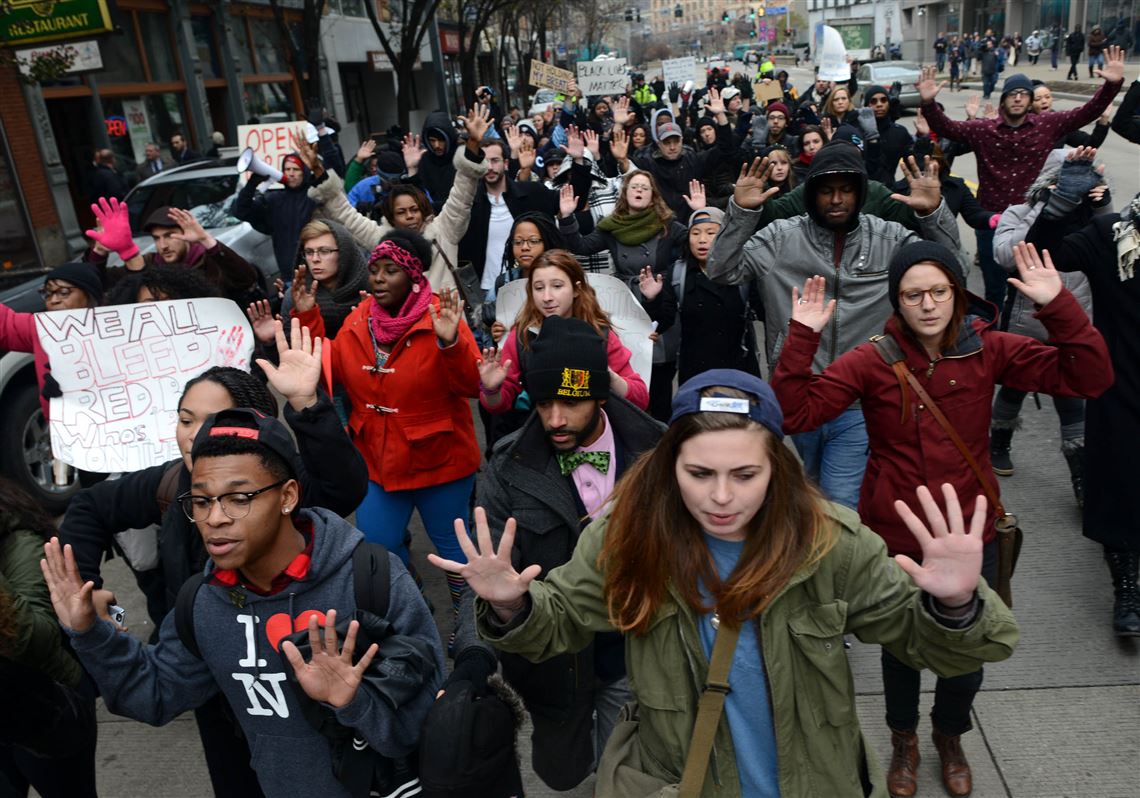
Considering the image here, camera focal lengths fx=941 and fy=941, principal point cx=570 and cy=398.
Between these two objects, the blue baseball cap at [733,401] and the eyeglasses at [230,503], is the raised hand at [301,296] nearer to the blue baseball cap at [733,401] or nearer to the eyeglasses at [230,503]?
the eyeglasses at [230,503]

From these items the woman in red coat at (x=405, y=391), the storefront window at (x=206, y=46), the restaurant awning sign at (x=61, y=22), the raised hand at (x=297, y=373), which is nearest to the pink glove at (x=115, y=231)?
the woman in red coat at (x=405, y=391)

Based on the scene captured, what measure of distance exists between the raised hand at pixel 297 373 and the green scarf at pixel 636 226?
313 centimetres

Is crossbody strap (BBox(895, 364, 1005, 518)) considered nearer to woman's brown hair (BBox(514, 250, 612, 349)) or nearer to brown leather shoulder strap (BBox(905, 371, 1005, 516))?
brown leather shoulder strap (BBox(905, 371, 1005, 516))

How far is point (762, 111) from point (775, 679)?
15.5 meters

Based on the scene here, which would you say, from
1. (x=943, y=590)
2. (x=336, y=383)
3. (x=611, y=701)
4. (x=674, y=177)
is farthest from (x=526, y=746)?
(x=674, y=177)

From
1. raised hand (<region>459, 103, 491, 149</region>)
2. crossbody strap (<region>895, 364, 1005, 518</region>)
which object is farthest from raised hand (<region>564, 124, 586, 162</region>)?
crossbody strap (<region>895, 364, 1005, 518</region>)

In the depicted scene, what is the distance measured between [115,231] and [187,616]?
3.84 meters

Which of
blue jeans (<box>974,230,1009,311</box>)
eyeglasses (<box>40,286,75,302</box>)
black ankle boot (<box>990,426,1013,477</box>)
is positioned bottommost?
black ankle boot (<box>990,426,1013,477</box>)

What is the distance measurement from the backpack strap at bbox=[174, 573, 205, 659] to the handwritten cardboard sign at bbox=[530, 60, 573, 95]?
16989mm

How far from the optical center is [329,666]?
7.18 feet

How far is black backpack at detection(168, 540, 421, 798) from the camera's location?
2.35 meters

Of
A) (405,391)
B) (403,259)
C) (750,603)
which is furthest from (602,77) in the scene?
(750,603)

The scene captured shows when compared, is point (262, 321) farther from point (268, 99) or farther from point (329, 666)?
point (268, 99)

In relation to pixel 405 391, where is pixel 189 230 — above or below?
above
